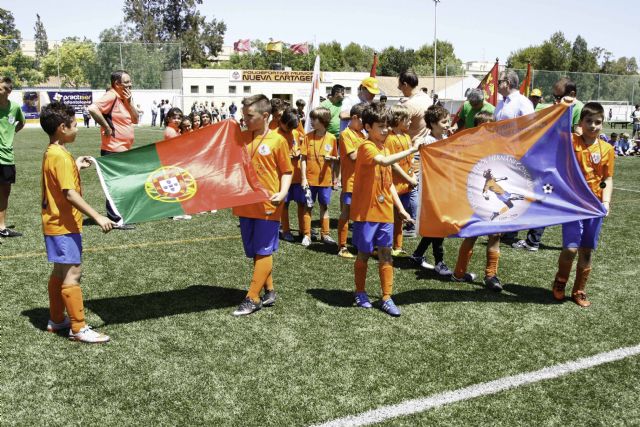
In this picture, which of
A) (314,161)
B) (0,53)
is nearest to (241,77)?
(0,53)

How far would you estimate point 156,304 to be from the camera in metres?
5.75

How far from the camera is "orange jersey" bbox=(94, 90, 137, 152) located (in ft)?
28.5

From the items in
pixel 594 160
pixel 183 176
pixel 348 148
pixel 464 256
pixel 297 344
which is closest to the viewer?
pixel 297 344

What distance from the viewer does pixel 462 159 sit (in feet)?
19.1

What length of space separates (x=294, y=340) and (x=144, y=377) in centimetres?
131

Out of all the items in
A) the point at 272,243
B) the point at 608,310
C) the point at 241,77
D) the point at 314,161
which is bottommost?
the point at 608,310

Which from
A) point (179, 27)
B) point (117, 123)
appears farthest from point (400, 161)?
point (179, 27)

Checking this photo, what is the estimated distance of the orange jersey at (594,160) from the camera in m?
5.84

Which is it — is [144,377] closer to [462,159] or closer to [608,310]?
[462,159]

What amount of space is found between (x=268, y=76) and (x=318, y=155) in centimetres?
6600

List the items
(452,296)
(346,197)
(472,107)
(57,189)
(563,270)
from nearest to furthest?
(57,189) → (563,270) → (452,296) → (346,197) → (472,107)

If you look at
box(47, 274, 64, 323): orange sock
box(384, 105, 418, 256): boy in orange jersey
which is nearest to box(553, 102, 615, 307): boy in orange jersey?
box(384, 105, 418, 256): boy in orange jersey

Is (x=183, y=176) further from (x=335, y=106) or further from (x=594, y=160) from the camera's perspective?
(x=335, y=106)

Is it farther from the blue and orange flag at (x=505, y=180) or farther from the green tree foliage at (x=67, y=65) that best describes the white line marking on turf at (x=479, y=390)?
the green tree foliage at (x=67, y=65)
